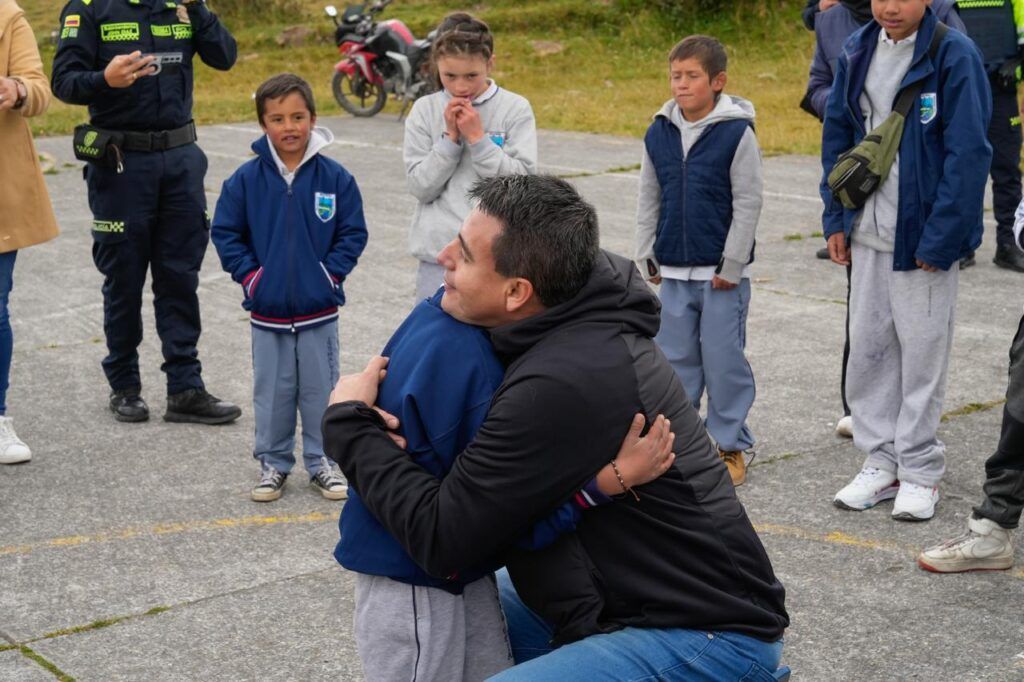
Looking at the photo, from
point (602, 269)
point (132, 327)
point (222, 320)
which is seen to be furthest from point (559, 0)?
point (602, 269)

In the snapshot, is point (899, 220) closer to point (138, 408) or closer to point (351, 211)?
point (351, 211)

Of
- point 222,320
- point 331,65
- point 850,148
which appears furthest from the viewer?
point 331,65

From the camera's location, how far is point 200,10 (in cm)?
614

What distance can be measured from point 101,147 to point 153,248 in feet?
1.68

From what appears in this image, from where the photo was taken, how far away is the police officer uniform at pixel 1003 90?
822cm

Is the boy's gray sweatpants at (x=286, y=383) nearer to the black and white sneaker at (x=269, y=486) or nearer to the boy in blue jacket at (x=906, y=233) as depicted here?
the black and white sneaker at (x=269, y=486)

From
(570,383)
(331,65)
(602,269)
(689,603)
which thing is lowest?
(331,65)

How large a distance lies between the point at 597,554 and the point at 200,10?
13.9ft

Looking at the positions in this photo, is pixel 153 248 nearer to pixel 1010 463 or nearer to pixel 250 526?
pixel 250 526

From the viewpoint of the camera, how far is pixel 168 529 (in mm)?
4926

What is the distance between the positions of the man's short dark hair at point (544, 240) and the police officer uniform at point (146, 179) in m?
3.60

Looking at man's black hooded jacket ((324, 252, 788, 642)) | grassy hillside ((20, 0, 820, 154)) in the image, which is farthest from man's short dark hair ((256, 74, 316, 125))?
grassy hillside ((20, 0, 820, 154))

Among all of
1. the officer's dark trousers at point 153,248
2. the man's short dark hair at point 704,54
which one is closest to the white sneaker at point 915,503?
the man's short dark hair at point 704,54

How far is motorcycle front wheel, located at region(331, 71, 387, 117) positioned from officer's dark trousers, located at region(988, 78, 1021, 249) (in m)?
9.63
